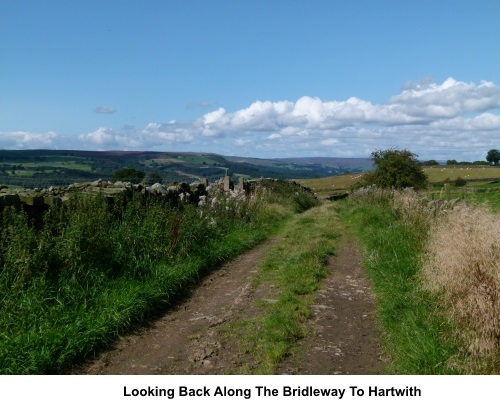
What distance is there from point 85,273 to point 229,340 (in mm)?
2442

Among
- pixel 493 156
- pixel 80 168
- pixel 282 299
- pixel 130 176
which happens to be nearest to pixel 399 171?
pixel 130 176

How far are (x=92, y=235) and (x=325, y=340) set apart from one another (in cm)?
389

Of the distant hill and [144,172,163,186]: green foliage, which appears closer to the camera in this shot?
[144,172,163,186]: green foliage

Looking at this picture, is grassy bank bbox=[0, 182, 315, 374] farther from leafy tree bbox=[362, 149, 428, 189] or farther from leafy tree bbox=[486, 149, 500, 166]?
leafy tree bbox=[486, 149, 500, 166]

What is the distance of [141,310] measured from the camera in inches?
268

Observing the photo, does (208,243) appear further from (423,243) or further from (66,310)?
(66,310)

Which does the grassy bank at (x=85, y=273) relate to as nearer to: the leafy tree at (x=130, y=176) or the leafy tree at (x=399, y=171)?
the leafy tree at (x=130, y=176)

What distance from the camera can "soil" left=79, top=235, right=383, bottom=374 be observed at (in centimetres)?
529

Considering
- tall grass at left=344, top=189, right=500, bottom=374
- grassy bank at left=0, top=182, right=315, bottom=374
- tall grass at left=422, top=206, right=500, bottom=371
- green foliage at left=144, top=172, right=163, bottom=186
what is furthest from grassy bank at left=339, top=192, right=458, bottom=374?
green foliage at left=144, top=172, right=163, bottom=186

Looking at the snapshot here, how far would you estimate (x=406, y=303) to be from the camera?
677 cm

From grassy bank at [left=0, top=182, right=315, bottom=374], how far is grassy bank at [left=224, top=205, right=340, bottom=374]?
4.26 feet

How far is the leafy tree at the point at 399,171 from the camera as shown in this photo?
29.5m

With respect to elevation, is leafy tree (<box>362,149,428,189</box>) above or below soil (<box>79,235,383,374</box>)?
above
